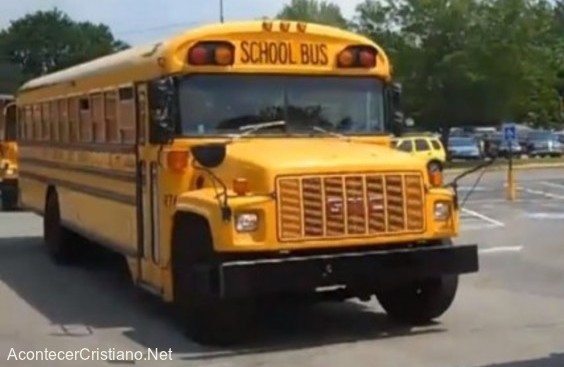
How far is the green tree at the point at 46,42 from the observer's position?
346ft

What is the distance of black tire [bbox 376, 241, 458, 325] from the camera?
35.0 ft

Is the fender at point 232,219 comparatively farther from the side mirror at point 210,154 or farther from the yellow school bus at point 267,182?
the side mirror at point 210,154

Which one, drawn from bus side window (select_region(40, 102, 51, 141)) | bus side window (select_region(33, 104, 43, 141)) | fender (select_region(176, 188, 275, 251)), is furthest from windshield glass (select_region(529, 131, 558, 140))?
fender (select_region(176, 188, 275, 251))

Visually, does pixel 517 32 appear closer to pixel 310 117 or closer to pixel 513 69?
pixel 513 69

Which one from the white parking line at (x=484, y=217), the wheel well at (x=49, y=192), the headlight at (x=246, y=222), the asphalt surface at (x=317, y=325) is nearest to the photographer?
the asphalt surface at (x=317, y=325)

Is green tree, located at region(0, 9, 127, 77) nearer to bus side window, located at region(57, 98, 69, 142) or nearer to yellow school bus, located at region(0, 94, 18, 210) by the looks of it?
yellow school bus, located at region(0, 94, 18, 210)

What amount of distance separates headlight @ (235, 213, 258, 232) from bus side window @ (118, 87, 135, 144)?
7.81 feet

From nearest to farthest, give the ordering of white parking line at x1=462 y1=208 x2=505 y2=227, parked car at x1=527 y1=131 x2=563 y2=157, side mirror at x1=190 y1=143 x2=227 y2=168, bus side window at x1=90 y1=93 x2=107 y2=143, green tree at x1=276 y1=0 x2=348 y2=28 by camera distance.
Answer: side mirror at x1=190 y1=143 x2=227 y2=168 → bus side window at x1=90 y1=93 x2=107 y2=143 → white parking line at x1=462 y1=208 x2=505 y2=227 → parked car at x1=527 y1=131 x2=563 y2=157 → green tree at x1=276 y1=0 x2=348 y2=28

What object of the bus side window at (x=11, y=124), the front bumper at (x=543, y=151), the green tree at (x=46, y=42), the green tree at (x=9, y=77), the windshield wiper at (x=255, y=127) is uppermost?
the green tree at (x=46, y=42)

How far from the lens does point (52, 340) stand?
34.3 feet

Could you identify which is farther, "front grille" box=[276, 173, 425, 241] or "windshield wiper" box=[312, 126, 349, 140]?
"windshield wiper" box=[312, 126, 349, 140]

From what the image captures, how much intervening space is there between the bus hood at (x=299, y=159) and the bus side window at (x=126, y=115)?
149 cm

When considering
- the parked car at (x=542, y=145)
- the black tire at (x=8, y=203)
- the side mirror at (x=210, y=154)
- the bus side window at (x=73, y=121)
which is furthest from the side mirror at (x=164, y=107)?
the parked car at (x=542, y=145)

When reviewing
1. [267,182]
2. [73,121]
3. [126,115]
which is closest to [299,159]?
[267,182]
